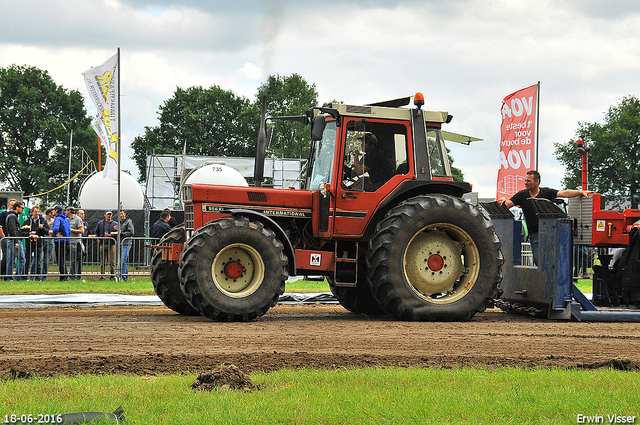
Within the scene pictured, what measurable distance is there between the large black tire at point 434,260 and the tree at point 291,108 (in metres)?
41.8

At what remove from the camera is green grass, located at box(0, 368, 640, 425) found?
13.4 feet

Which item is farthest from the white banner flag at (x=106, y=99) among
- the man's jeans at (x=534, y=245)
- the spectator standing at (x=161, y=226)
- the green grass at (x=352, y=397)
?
→ the green grass at (x=352, y=397)

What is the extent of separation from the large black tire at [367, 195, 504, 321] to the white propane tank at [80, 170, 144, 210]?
75.0ft

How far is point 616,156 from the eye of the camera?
198ft

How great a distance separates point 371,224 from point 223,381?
492cm

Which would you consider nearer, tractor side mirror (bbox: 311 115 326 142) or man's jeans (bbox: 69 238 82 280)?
tractor side mirror (bbox: 311 115 326 142)

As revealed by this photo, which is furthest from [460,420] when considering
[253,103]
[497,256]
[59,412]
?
[253,103]

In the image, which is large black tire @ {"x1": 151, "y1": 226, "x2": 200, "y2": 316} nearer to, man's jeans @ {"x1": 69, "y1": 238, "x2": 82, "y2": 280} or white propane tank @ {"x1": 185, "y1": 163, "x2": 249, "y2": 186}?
man's jeans @ {"x1": 69, "y1": 238, "x2": 82, "y2": 280}

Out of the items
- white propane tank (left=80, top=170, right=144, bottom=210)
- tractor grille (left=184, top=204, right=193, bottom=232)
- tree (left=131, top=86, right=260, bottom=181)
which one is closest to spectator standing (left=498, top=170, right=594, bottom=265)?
tractor grille (left=184, top=204, right=193, bottom=232)

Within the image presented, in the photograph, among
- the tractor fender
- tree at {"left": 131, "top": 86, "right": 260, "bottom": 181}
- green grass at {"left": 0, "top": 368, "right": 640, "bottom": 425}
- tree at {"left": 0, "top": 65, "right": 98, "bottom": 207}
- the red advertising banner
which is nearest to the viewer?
green grass at {"left": 0, "top": 368, "right": 640, "bottom": 425}

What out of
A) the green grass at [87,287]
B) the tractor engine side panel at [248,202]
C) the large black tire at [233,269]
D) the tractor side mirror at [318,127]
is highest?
the tractor side mirror at [318,127]

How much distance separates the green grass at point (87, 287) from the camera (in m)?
13.8

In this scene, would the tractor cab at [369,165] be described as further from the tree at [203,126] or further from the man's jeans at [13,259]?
the tree at [203,126]

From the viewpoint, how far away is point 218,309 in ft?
28.6
